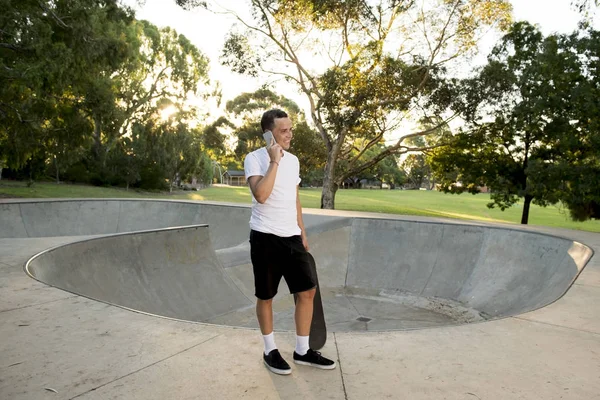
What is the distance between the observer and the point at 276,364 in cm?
296

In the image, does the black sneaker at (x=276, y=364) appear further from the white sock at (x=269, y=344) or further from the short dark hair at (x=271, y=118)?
the short dark hair at (x=271, y=118)

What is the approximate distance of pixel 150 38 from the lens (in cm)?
3928

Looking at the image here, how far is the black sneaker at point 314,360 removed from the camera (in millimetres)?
3045

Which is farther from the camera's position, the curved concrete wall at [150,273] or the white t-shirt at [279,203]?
the curved concrete wall at [150,273]

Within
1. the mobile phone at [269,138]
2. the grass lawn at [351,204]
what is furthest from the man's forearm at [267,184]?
the grass lawn at [351,204]

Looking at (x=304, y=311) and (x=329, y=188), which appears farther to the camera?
(x=329, y=188)

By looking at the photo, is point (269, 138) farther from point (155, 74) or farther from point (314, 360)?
point (155, 74)

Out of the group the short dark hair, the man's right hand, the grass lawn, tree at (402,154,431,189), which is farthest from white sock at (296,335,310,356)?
tree at (402,154,431,189)

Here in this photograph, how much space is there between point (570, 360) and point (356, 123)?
20.6 m

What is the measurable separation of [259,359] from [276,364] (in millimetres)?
248

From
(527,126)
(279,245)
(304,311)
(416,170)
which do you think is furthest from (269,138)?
(416,170)

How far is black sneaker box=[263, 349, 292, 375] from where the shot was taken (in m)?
2.93

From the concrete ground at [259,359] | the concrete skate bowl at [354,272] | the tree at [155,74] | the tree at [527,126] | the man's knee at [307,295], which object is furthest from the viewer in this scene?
the tree at [155,74]

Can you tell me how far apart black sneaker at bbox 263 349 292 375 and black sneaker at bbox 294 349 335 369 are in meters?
0.17
